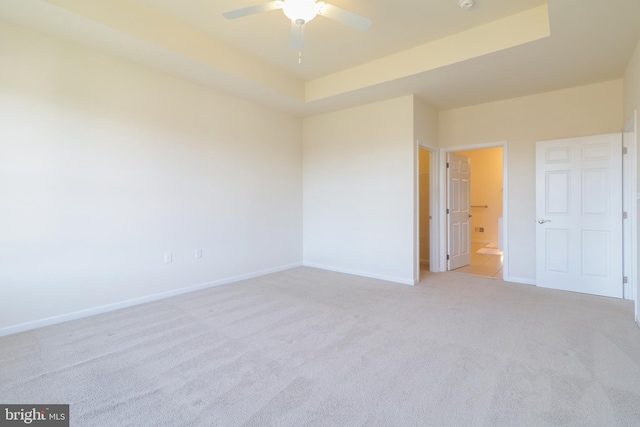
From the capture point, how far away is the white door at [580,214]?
369 cm

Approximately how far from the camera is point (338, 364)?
7.10ft

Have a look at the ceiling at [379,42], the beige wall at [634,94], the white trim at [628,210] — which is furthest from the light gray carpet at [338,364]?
the ceiling at [379,42]

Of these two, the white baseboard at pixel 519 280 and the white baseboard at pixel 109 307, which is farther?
the white baseboard at pixel 519 280

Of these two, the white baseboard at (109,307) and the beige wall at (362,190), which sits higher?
the beige wall at (362,190)

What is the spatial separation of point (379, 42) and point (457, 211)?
3.23 metres

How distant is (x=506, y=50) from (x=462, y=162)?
2.72m

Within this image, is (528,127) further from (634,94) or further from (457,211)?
(457,211)

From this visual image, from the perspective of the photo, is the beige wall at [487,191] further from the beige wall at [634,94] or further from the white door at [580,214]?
the beige wall at [634,94]

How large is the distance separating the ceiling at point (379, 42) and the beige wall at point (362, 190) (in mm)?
566

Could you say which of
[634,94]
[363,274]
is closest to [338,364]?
[363,274]

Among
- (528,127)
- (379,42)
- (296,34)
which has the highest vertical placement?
(379,42)

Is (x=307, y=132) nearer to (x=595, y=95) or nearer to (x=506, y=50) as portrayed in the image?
(x=506, y=50)

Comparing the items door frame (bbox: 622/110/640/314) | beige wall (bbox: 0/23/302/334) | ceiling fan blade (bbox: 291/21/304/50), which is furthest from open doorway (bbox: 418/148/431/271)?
ceiling fan blade (bbox: 291/21/304/50)

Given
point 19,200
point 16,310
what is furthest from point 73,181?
point 16,310
